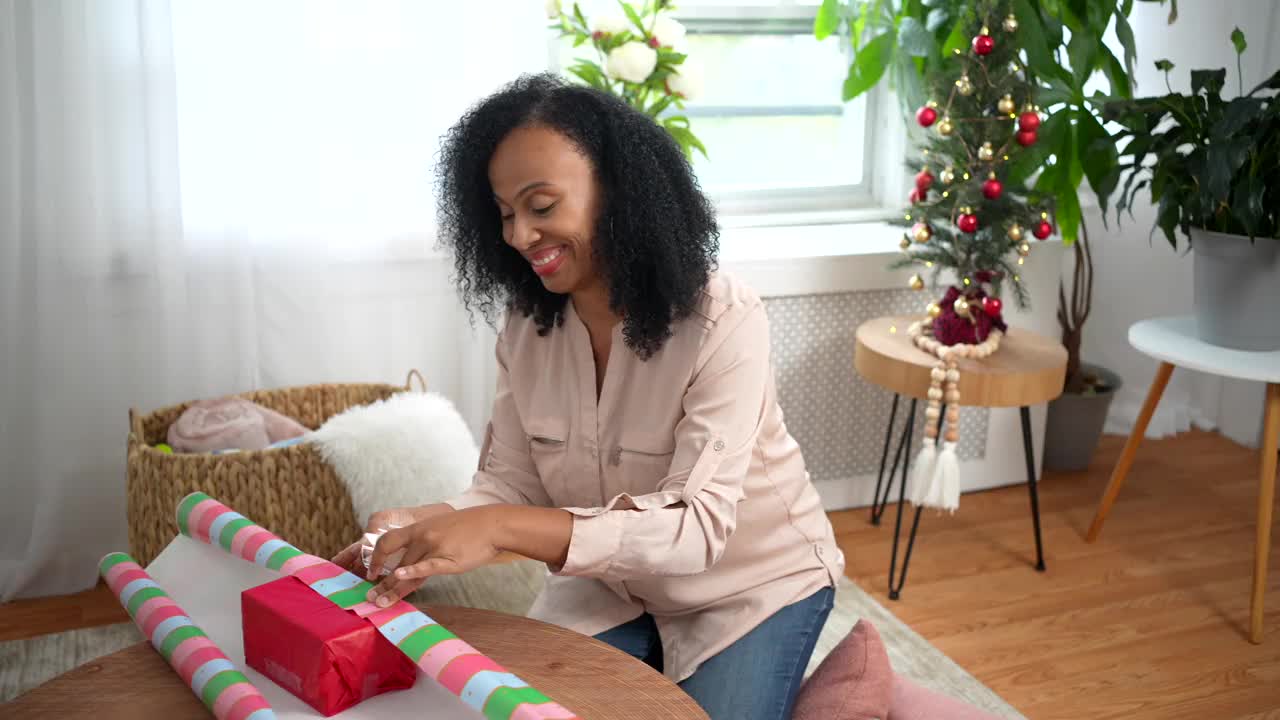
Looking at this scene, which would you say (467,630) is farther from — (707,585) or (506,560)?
(506,560)

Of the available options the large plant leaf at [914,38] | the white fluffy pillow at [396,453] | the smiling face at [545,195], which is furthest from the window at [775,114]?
the smiling face at [545,195]

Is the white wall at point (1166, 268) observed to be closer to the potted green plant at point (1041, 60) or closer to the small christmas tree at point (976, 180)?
the potted green plant at point (1041, 60)

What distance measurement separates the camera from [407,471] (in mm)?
2248

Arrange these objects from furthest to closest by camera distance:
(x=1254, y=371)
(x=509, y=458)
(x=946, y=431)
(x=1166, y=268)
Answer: (x=1166, y=268)
(x=946, y=431)
(x=1254, y=371)
(x=509, y=458)

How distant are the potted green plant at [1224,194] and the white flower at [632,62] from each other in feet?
3.34

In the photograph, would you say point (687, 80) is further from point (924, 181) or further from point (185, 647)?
point (185, 647)

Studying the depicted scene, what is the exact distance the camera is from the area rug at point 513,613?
2.09m

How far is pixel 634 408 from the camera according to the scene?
1.48 meters

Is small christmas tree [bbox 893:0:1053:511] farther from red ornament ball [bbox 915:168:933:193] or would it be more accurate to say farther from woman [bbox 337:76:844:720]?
woman [bbox 337:76:844:720]

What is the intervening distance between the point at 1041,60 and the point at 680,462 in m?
Answer: 1.52

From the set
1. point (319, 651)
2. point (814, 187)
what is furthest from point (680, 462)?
point (814, 187)

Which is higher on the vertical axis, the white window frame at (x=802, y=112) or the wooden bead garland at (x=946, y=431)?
the white window frame at (x=802, y=112)

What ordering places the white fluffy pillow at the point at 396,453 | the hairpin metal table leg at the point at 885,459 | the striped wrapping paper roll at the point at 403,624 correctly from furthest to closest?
the hairpin metal table leg at the point at 885,459 < the white fluffy pillow at the point at 396,453 < the striped wrapping paper roll at the point at 403,624

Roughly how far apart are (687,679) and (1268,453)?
4.59 feet
